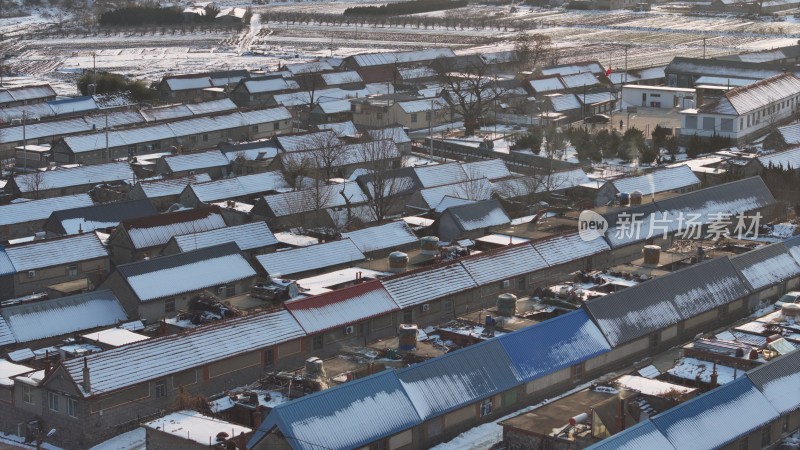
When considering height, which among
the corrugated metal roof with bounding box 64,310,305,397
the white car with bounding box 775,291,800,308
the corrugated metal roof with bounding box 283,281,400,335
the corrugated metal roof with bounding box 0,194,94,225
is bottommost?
the white car with bounding box 775,291,800,308

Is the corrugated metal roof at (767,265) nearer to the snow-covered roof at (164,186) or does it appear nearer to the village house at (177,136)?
the snow-covered roof at (164,186)

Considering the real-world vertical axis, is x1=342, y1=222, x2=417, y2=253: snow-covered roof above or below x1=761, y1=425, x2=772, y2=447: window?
above

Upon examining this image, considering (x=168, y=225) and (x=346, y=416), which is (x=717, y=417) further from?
(x=168, y=225)

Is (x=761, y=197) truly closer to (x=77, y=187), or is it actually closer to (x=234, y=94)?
(x=77, y=187)

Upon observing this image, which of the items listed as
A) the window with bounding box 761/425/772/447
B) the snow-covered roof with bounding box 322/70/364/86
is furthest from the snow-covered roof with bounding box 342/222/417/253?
the snow-covered roof with bounding box 322/70/364/86

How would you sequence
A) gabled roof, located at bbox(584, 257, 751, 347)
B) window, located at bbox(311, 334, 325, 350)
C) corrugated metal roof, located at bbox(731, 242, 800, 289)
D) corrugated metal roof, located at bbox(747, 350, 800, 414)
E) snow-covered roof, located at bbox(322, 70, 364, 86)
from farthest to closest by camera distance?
snow-covered roof, located at bbox(322, 70, 364, 86)
corrugated metal roof, located at bbox(731, 242, 800, 289)
window, located at bbox(311, 334, 325, 350)
gabled roof, located at bbox(584, 257, 751, 347)
corrugated metal roof, located at bbox(747, 350, 800, 414)

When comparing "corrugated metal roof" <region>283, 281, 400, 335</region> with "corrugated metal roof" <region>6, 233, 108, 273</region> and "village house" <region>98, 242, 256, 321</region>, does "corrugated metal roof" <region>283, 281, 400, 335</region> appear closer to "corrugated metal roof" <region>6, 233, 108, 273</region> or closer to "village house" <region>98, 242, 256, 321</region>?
"village house" <region>98, 242, 256, 321</region>

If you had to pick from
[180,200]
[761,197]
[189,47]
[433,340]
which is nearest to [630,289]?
[433,340]
